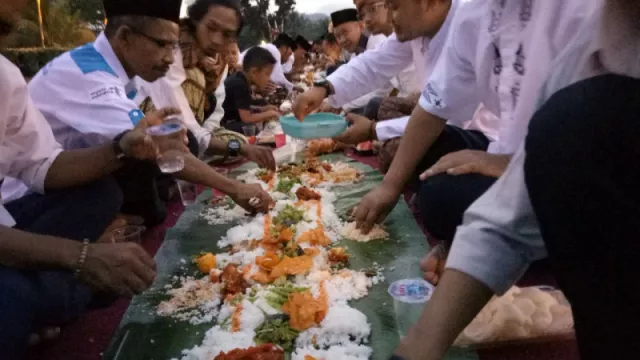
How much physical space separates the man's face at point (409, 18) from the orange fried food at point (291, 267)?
1.32 metres

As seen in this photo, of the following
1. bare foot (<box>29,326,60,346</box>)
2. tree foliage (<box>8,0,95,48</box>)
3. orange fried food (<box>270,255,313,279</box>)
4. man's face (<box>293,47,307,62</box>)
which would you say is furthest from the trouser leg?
tree foliage (<box>8,0,95,48</box>)

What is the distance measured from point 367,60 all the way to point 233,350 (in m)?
2.38

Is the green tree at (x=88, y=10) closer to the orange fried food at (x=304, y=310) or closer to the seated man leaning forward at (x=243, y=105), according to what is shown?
the seated man leaning forward at (x=243, y=105)

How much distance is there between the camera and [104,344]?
1.88 meters

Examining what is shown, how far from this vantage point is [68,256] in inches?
59.7

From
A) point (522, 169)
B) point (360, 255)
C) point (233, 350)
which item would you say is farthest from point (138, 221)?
point (522, 169)

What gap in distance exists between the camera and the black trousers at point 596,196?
81 centimetres

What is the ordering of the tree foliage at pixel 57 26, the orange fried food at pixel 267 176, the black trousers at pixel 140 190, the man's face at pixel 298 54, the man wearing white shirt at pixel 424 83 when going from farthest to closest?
the tree foliage at pixel 57 26
the man's face at pixel 298 54
the orange fried food at pixel 267 176
the black trousers at pixel 140 190
the man wearing white shirt at pixel 424 83

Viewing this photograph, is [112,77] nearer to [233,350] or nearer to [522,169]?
[233,350]

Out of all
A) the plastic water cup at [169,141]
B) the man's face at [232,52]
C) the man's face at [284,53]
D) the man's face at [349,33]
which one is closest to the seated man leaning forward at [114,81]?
the plastic water cup at [169,141]

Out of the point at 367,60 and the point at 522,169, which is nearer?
the point at 522,169

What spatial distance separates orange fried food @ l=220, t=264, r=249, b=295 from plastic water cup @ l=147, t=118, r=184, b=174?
58cm

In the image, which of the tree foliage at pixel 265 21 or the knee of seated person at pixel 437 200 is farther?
the tree foliage at pixel 265 21

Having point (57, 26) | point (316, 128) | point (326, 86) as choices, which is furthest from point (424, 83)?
point (57, 26)
